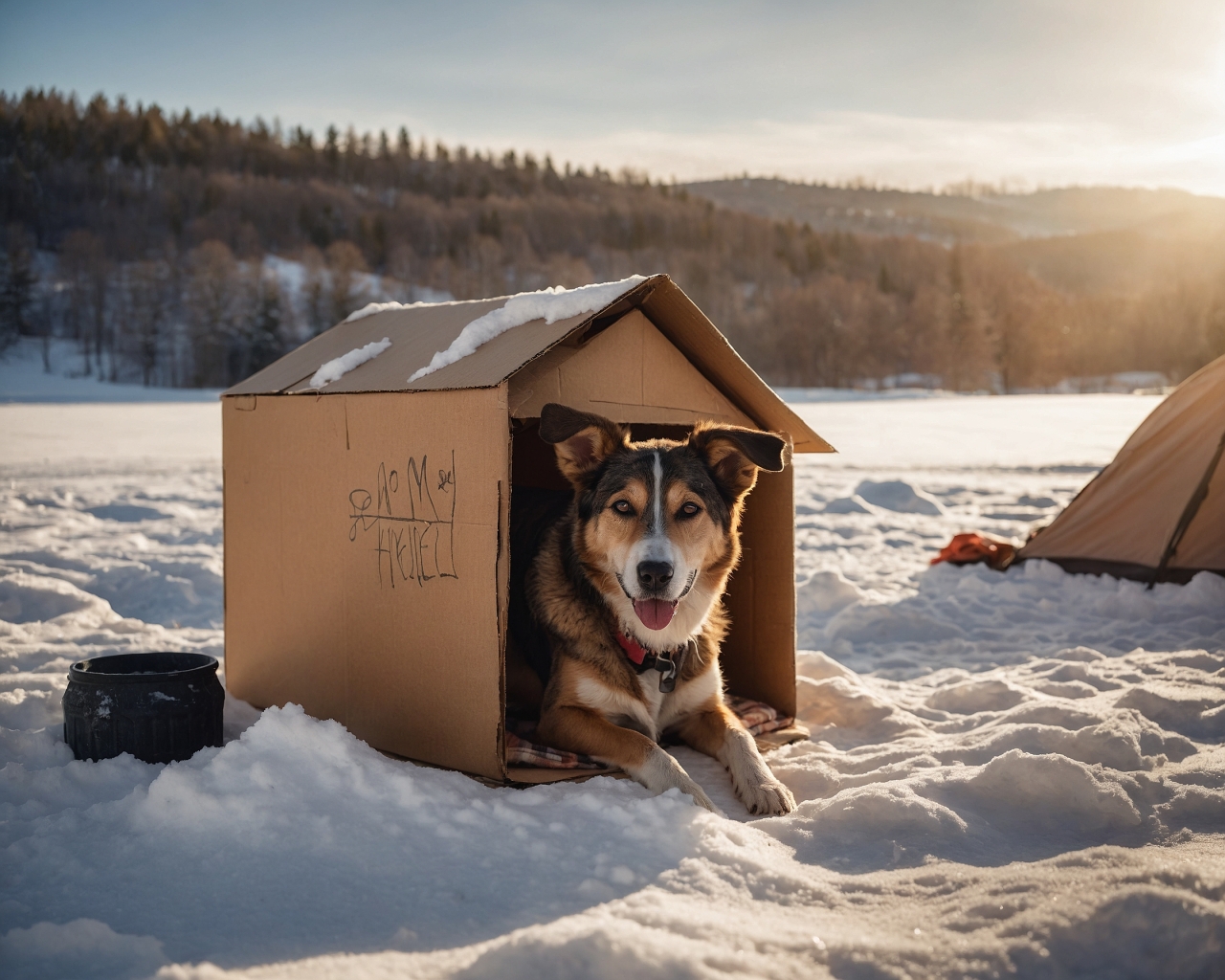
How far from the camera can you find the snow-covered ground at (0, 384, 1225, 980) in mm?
2082

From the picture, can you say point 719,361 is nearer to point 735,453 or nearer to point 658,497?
point 735,453

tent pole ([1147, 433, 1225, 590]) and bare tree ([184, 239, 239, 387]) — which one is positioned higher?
bare tree ([184, 239, 239, 387])

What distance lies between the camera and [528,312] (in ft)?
12.4

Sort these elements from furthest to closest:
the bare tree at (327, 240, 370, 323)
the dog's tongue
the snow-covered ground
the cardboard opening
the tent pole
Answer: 1. the bare tree at (327, 240, 370, 323)
2. the tent pole
3. the cardboard opening
4. the dog's tongue
5. the snow-covered ground

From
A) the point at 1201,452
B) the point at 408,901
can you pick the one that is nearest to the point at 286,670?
the point at 408,901

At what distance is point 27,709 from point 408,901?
8.71 feet

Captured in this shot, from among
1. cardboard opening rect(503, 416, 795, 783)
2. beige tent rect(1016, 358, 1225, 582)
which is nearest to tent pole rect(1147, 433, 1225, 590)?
beige tent rect(1016, 358, 1225, 582)

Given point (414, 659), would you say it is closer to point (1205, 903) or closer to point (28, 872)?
point (28, 872)

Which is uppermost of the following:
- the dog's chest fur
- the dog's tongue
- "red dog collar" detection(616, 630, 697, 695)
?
the dog's tongue

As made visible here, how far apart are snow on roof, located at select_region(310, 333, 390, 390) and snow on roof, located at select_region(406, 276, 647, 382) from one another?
66 centimetres

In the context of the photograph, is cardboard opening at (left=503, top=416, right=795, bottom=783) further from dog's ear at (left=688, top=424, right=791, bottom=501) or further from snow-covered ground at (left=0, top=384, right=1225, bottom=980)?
dog's ear at (left=688, top=424, right=791, bottom=501)

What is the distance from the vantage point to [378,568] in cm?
372

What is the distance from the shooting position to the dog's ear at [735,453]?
357cm

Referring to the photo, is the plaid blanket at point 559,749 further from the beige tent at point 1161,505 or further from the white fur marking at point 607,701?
the beige tent at point 1161,505
